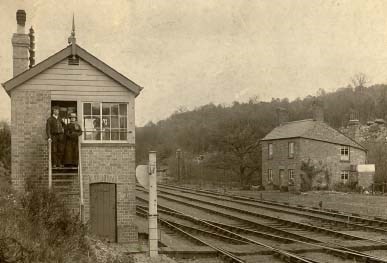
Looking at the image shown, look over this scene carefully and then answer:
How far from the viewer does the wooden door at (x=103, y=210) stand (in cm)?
1759

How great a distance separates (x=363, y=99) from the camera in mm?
83062

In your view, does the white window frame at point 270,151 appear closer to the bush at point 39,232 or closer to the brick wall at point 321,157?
the brick wall at point 321,157

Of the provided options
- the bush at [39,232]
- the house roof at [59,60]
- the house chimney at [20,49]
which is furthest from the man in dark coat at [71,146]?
the house chimney at [20,49]

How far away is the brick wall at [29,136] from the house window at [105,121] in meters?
1.40

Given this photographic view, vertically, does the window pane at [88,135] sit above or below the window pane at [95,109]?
below


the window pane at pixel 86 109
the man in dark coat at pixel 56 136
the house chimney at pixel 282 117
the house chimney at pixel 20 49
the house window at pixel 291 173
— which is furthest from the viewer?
the house chimney at pixel 282 117

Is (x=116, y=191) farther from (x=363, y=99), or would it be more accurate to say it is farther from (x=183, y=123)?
(x=183, y=123)

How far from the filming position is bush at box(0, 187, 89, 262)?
8.05m

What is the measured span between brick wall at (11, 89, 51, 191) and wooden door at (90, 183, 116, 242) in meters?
1.76

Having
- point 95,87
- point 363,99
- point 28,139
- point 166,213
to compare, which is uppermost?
point 363,99

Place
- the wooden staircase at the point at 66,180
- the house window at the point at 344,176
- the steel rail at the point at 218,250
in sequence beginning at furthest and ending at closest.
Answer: the house window at the point at 344,176
the wooden staircase at the point at 66,180
the steel rail at the point at 218,250

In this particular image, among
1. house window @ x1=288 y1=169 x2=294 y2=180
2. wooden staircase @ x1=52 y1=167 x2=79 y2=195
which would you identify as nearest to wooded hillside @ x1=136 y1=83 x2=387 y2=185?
house window @ x1=288 y1=169 x2=294 y2=180

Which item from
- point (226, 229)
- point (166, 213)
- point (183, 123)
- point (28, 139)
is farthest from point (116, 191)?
point (183, 123)

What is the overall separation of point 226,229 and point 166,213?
7.27m
